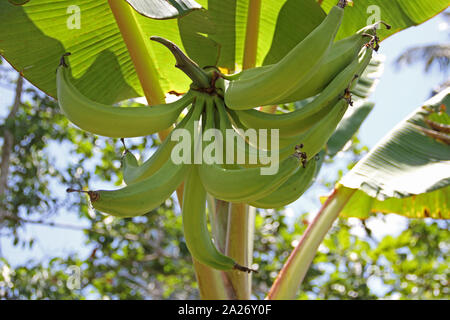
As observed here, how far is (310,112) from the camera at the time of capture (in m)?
0.98

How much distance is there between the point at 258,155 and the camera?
94cm

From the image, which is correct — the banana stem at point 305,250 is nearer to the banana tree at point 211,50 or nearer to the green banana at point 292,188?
the banana tree at point 211,50

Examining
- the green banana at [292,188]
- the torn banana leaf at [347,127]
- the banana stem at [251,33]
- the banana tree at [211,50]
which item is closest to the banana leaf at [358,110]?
the torn banana leaf at [347,127]

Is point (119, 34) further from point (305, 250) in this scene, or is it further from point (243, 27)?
point (305, 250)

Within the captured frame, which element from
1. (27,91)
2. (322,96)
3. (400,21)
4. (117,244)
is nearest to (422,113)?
(400,21)

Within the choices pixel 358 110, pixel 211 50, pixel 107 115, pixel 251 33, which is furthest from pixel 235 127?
pixel 358 110

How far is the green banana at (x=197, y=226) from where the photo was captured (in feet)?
3.19

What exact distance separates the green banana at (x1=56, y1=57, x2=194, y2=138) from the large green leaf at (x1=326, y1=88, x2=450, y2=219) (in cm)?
83

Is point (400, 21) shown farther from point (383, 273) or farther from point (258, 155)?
point (383, 273)

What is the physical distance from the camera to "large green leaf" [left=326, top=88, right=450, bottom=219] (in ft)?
5.52

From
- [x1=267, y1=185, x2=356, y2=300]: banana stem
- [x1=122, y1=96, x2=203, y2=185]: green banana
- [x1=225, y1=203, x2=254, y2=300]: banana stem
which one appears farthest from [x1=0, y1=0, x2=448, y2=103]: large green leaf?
[x1=267, y1=185, x2=356, y2=300]: banana stem

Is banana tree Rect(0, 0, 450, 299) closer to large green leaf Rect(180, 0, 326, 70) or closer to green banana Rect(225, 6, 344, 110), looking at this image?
large green leaf Rect(180, 0, 326, 70)
